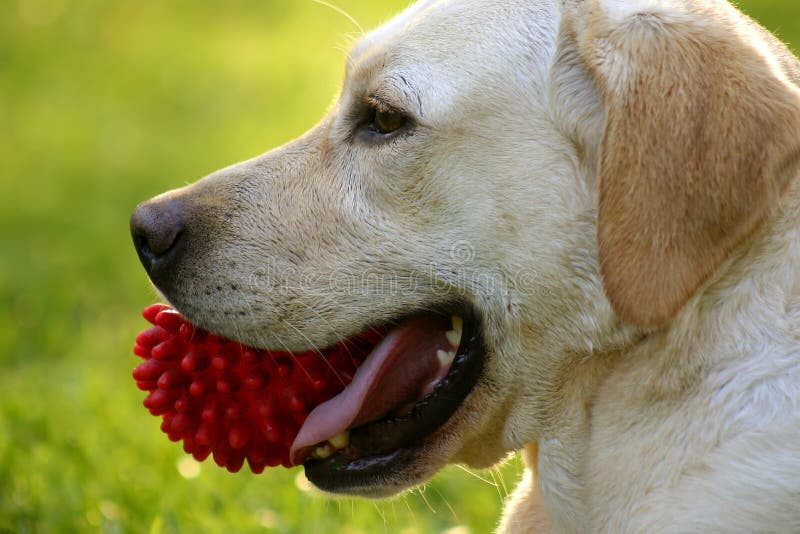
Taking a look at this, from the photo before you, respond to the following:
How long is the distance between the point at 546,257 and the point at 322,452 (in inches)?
35.7

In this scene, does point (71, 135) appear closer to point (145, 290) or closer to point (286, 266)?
point (145, 290)

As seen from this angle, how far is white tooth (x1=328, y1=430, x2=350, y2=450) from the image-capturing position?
3129mm

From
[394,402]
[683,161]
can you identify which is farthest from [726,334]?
[394,402]

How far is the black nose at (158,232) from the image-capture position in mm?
3174

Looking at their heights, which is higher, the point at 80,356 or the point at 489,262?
the point at 489,262

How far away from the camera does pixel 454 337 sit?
3.17 meters

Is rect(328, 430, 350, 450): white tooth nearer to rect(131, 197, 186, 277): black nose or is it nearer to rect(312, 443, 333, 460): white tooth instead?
rect(312, 443, 333, 460): white tooth

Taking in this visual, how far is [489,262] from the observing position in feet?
9.81

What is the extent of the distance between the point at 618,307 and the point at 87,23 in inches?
572

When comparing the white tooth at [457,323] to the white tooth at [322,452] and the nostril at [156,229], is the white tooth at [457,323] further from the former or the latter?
the nostril at [156,229]

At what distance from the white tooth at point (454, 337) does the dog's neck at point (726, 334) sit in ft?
1.28

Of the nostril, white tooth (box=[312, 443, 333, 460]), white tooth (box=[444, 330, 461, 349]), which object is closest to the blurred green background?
white tooth (box=[312, 443, 333, 460])

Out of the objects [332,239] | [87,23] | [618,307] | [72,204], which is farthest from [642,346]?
[87,23]

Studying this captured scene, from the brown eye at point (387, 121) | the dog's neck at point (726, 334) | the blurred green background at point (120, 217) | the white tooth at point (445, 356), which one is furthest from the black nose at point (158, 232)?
the dog's neck at point (726, 334)
